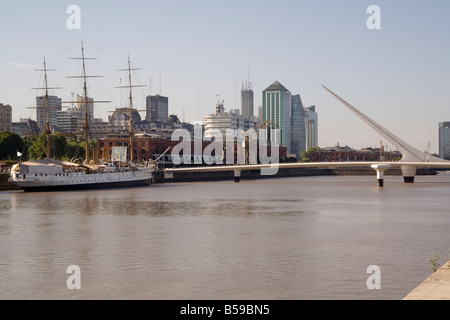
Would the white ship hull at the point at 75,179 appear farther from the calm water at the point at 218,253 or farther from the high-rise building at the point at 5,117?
the high-rise building at the point at 5,117

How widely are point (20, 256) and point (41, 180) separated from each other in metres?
57.7

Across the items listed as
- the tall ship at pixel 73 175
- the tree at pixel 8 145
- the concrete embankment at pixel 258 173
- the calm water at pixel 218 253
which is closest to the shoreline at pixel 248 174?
the concrete embankment at pixel 258 173

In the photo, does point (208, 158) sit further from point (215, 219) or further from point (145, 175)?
point (215, 219)

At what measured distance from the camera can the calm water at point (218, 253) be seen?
1680 centimetres

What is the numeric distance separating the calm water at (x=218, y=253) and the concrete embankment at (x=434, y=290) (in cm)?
214

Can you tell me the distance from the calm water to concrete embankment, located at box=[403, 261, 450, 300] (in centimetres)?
214

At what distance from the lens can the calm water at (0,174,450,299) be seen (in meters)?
16.8

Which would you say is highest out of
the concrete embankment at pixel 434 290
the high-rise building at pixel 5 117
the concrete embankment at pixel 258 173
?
the high-rise building at pixel 5 117

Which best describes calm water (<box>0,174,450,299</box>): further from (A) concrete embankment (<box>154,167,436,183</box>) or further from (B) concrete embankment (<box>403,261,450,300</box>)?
(A) concrete embankment (<box>154,167,436,183</box>)

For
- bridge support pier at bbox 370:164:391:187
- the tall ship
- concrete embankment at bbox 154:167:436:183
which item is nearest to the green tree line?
the tall ship

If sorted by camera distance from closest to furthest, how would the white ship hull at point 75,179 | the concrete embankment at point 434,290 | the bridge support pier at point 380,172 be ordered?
the concrete embankment at point 434,290 → the white ship hull at point 75,179 → the bridge support pier at point 380,172


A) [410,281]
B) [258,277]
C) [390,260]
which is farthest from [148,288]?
[390,260]

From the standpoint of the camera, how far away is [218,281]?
58.5 ft

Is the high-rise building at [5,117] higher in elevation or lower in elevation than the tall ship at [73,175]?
higher
